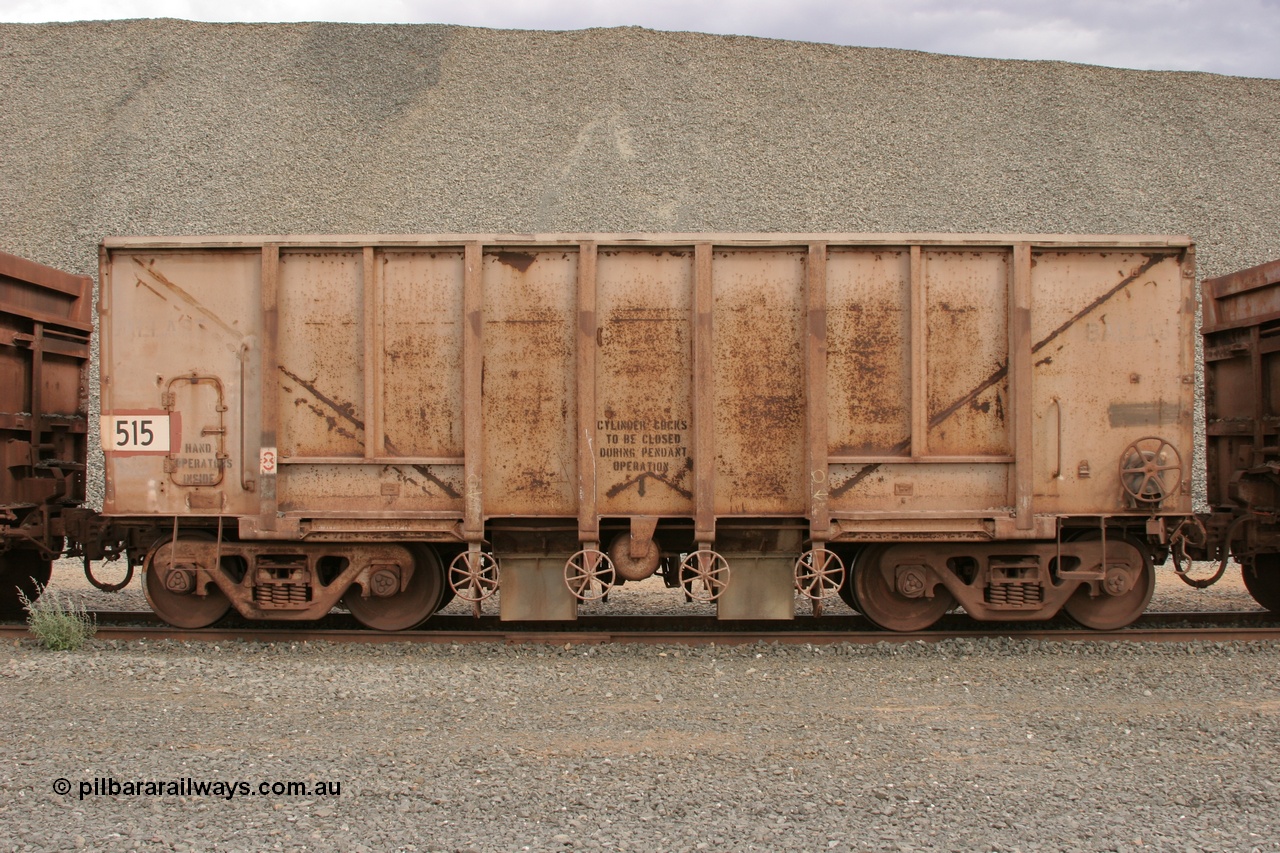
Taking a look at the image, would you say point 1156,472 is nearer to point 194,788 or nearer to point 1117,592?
point 1117,592

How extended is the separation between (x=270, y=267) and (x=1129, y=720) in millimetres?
6948

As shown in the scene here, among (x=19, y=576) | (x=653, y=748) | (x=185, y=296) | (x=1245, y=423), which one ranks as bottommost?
(x=653, y=748)

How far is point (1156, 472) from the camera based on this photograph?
704 centimetres

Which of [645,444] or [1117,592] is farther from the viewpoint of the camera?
[1117,592]

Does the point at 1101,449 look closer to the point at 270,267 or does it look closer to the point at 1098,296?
the point at 1098,296

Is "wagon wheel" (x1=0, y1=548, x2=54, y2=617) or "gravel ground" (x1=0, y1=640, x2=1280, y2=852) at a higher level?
"wagon wheel" (x1=0, y1=548, x2=54, y2=617)

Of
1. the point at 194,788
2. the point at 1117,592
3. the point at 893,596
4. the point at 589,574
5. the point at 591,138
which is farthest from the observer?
the point at 591,138

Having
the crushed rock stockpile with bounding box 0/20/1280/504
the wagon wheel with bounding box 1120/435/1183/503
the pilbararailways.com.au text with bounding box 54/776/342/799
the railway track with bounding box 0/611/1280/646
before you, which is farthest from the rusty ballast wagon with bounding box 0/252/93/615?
the crushed rock stockpile with bounding box 0/20/1280/504

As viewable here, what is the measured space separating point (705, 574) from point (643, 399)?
4.96ft

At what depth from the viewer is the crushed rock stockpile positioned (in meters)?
24.3

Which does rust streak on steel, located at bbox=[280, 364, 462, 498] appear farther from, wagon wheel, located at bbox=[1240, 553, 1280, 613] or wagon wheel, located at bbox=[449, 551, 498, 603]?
wagon wheel, located at bbox=[1240, 553, 1280, 613]

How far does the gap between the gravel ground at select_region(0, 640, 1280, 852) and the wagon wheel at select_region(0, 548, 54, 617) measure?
1572 mm

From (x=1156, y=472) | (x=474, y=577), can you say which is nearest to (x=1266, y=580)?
(x=1156, y=472)

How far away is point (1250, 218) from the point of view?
968 inches
